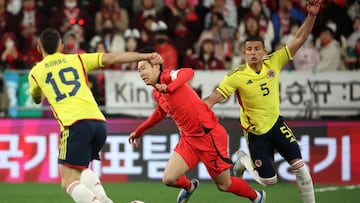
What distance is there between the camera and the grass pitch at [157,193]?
12.3 meters

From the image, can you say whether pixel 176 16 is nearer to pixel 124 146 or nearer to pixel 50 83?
pixel 124 146

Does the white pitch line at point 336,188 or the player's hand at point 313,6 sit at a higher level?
the player's hand at point 313,6

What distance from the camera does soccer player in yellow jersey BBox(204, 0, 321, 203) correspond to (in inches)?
418

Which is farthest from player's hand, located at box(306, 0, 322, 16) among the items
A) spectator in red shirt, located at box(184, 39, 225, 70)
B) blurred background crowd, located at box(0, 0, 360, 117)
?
spectator in red shirt, located at box(184, 39, 225, 70)

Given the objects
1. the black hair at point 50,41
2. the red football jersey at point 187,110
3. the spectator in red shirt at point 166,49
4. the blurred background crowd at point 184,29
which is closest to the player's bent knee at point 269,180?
the red football jersey at point 187,110

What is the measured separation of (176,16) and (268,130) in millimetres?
7627

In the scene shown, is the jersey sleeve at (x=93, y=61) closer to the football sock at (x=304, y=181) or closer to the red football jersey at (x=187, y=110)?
the red football jersey at (x=187, y=110)

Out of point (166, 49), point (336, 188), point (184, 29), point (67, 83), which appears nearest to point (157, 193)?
point (336, 188)

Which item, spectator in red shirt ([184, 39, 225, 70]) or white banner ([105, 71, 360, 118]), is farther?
spectator in red shirt ([184, 39, 225, 70])

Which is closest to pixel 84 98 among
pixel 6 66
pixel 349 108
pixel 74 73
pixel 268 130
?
pixel 74 73

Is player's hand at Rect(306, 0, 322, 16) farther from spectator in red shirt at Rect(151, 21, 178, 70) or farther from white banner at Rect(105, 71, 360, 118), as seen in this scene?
spectator in red shirt at Rect(151, 21, 178, 70)

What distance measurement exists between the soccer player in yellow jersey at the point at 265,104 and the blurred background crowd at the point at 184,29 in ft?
18.7

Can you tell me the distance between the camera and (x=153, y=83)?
10086 mm

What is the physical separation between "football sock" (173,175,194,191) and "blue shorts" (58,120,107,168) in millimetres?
1376
